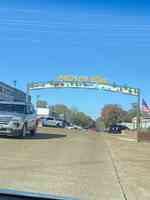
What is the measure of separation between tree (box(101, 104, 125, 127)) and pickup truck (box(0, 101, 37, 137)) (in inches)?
4606

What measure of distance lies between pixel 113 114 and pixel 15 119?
124 m

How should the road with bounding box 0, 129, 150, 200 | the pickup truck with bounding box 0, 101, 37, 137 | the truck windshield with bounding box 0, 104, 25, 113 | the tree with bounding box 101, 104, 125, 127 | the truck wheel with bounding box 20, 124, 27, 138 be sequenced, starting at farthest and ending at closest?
the tree with bounding box 101, 104, 125, 127 < the truck windshield with bounding box 0, 104, 25, 113 < the truck wheel with bounding box 20, 124, 27, 138 < the pickup truck with bounding box 0, 101, 37, 137 < the road with bounding box 0, 129, 150, 200

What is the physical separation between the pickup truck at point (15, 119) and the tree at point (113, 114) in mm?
116993

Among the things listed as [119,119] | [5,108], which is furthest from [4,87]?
[119,119]

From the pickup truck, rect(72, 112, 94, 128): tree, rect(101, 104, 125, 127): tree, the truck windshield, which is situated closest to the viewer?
the pickup truck

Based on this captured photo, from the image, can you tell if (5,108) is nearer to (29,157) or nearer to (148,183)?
(29,157)

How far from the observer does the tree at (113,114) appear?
13984 cm

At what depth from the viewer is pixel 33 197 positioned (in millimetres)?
3543

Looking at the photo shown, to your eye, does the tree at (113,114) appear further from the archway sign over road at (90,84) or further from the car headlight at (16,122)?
the car headlight at (16,122)

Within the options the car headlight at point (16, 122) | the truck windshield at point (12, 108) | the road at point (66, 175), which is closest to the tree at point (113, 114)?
the truck windshield at point (12, 108)

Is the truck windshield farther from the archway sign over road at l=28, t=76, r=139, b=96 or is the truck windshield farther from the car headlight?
the archway sign over road at l=28, t=76, r=139, b=96

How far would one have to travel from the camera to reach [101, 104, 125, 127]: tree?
13984 centimetres

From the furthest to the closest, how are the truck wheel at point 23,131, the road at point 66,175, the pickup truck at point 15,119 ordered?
the truck wheel at point 23,131, the pickup truck at point 15,119, the road at point 66,175

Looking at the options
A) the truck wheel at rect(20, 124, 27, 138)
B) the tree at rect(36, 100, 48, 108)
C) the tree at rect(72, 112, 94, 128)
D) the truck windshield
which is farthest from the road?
the tree at rect(72, 112, 94, 128)
